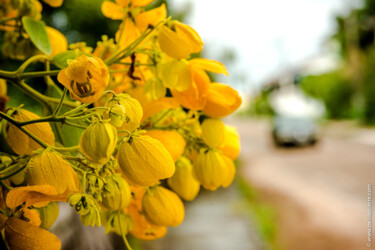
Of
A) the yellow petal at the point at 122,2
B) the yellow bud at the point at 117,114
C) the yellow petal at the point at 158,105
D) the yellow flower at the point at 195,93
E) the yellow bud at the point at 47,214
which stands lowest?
the yellow bud at the point at 47,214

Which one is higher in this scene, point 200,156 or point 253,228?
point 200,156

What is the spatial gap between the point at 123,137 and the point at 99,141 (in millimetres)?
33

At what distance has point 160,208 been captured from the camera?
1.04 feet

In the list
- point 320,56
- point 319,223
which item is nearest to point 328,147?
point 319,223

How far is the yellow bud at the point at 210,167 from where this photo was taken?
32 centimetres

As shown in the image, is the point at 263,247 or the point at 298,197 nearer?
the point at 263,247

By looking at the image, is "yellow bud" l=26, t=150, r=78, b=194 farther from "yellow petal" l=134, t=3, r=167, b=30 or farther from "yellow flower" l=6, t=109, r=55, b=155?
"yellow petal" l=134, t=3, r=167, b=30

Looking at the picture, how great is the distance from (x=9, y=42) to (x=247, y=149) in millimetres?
8385

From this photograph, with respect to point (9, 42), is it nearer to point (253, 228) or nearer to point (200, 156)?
point (200, 156)

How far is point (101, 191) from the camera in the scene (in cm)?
28

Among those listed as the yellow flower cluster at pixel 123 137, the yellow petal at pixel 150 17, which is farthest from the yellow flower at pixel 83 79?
the yellow petal at pixel 150 17

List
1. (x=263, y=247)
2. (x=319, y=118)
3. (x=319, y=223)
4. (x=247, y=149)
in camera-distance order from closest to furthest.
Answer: (x=263, y=247) → (x=319, y=223) → (x=247, y=149) → (x=319, y=118)

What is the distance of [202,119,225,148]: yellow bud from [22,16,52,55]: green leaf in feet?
0.49

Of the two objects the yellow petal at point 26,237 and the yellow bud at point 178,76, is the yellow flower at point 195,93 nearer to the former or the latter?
the yellow bud at point 178,76
